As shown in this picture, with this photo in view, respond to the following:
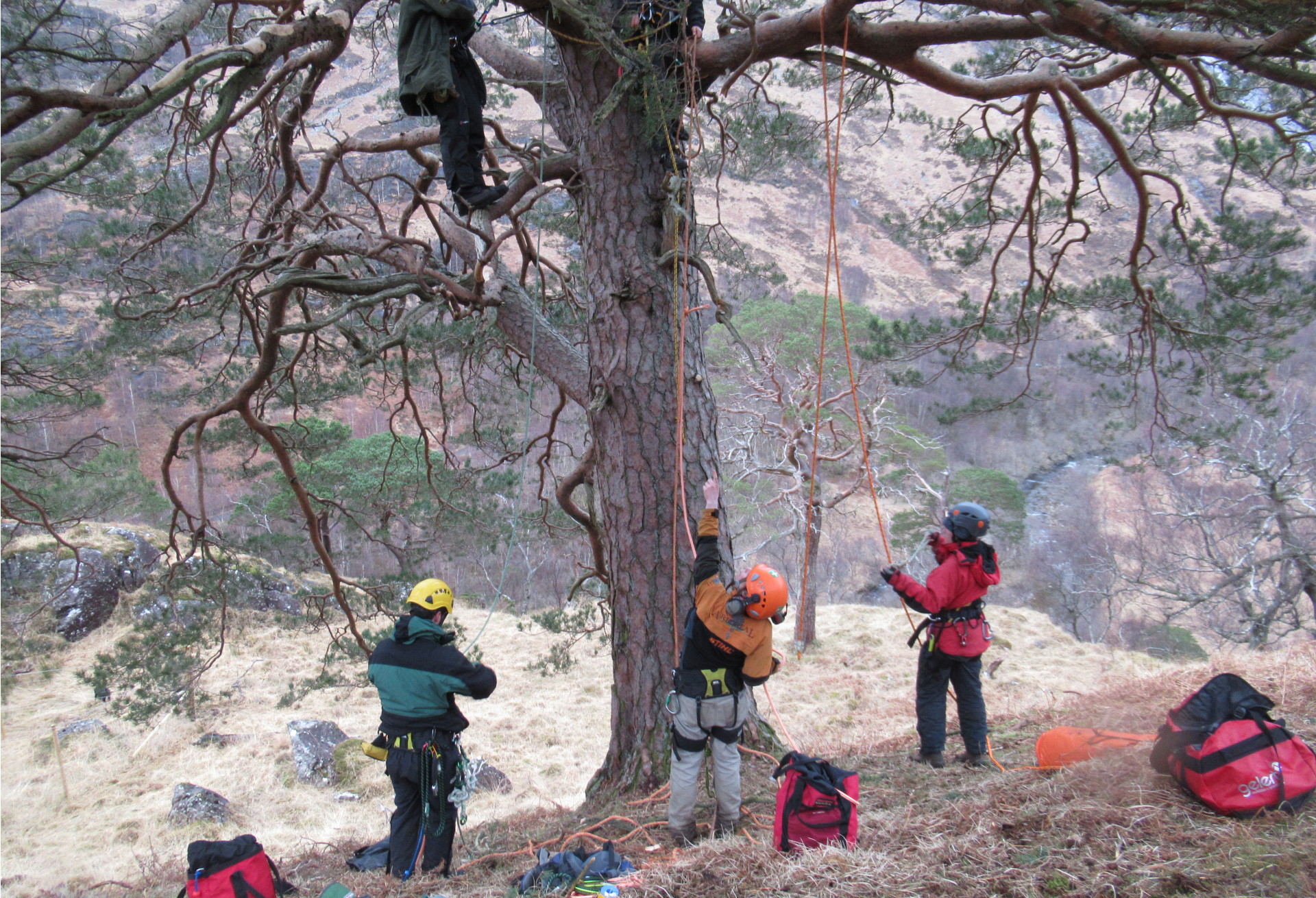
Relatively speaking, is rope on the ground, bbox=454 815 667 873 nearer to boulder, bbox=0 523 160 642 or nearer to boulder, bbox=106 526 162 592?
boulder, bbox=0 523 160 642

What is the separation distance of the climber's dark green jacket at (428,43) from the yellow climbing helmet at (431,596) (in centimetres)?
243

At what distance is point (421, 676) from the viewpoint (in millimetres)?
3621

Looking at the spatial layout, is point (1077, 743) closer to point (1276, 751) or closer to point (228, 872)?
point (1276, 751)

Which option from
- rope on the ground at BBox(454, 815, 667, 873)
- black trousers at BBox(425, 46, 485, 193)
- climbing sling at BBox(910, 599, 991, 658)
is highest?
black trousers at BBox(425, 46, 485, 193)

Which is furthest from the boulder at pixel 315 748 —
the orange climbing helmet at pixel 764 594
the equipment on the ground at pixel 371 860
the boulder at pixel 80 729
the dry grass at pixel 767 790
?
the orange climbing helmet at pixel 764 594

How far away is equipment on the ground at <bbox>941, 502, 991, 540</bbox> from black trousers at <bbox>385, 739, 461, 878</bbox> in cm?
285

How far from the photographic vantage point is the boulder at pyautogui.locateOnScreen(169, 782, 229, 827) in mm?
9188

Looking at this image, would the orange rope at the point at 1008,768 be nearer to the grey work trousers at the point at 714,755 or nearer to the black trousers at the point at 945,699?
the black trousers at the point at 945,699

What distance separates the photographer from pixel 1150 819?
92.8 inches

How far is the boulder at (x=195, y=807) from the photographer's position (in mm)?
9188

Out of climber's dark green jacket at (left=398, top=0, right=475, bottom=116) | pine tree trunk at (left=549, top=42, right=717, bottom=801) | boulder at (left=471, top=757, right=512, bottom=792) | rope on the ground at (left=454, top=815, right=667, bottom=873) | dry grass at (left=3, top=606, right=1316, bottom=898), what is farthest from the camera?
boulder at (left=471, top=757, right=512, bottom=792)

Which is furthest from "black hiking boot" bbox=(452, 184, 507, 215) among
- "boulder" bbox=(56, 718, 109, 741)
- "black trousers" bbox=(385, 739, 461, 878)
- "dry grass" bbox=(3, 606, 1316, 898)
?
"boulder" bbox=(56, 718, 109, 741)

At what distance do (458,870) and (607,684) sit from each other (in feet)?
38.0

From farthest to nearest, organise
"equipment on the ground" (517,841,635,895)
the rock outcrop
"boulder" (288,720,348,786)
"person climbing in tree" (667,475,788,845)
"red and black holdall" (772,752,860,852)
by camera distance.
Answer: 1. the rock outcrop
2. "boulder" (288,720,348,786)
3. "person climbing in tree" (667,475,788,845)
4. "equipment on the ground" (517,841,635,895)
5. "red and black holdall" (772,752,860,852)
